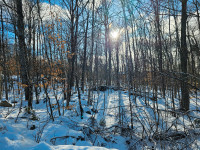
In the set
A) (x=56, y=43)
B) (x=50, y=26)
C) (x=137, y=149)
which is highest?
(x=50, y=26)

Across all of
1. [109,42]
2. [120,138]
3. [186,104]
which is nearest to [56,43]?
[120,138]

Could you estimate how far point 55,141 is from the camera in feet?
9.04

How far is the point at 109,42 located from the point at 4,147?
13541mm

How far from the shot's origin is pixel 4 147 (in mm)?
1794

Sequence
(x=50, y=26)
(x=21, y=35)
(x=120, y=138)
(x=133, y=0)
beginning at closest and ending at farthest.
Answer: (x=133, y=0), (x=120, y=138), (x=50, y=26), (x=21, y=35)

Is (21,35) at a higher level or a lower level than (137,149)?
higher

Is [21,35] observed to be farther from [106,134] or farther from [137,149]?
[137,149]

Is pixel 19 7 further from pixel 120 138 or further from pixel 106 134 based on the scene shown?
pixel 120 138

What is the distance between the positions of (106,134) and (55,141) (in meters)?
1.76

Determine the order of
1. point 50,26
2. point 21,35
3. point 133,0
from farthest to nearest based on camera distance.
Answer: point 21,35 → point 50,26 → point 133,0

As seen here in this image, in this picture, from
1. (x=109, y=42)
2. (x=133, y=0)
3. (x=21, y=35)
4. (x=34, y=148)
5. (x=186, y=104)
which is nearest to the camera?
(x=34, y=148)

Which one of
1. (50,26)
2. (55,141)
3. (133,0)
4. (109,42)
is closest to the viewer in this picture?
(133,0)

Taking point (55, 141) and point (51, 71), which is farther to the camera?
point (51, 71)

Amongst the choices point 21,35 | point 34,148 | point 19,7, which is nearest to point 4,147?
point 34,148
